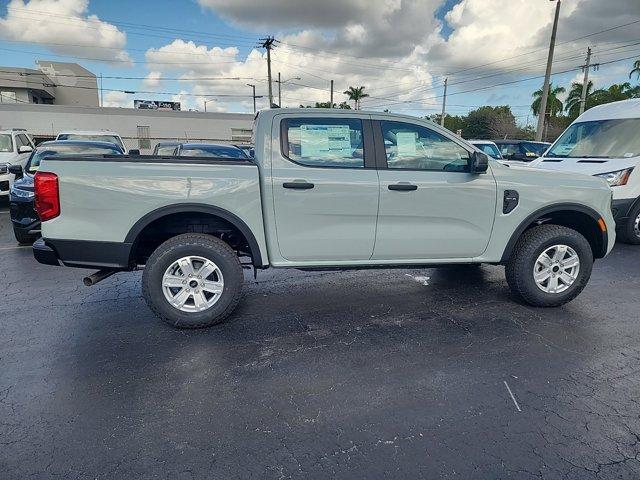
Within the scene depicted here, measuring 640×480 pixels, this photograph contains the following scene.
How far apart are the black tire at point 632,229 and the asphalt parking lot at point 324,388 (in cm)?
326

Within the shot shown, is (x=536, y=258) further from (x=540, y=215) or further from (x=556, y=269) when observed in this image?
(x=540, y=215)

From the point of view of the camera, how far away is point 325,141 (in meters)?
3.89

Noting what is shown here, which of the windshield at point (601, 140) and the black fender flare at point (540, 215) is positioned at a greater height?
the windshield at point (601, 140)

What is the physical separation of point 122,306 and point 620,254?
23.7 ft

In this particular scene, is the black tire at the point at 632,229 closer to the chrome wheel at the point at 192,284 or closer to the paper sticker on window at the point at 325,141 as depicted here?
the paper sticker on window at the point at 325,141

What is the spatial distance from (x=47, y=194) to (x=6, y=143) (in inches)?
390

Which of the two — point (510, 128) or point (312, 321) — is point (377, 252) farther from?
point (510, 128)

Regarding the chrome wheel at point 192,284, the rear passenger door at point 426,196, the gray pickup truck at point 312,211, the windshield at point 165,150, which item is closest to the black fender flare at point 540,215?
the gray pickup truck at point 312,211

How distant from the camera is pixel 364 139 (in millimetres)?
3930

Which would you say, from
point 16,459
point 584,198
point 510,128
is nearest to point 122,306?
point 16,459

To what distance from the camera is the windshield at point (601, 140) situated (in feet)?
24.1

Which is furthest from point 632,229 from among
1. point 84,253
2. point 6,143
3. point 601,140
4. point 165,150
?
point 6,143

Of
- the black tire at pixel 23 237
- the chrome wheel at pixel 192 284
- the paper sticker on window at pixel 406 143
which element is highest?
the paper sticker on window at pixel 406 143

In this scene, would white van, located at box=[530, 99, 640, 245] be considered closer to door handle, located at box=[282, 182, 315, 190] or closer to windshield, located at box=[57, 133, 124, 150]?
door handle, located at box=[282, 182, 315, 190]
